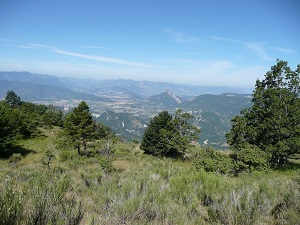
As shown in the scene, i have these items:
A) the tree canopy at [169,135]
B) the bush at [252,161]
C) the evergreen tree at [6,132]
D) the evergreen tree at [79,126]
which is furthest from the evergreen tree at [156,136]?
the evergreen tree at [6,132]

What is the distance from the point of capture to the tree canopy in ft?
84.2

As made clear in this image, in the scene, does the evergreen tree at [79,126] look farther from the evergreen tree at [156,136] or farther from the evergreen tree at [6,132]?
the evergreen tree at [156,136]

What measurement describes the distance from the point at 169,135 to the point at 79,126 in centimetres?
1090

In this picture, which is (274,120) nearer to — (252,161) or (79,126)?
(252,161)

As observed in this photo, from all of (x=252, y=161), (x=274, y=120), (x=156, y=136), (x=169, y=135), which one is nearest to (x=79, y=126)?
(x=156, y=136)

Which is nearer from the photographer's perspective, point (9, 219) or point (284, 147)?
point (9, 219)

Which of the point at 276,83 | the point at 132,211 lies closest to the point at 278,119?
the point at 276,83

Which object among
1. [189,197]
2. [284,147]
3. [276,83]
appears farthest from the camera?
[276,83]

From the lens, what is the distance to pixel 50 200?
421 centimetres

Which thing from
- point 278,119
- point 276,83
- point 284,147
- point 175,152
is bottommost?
point 175,152

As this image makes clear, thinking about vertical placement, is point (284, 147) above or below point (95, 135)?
above

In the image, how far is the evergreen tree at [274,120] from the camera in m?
19.0

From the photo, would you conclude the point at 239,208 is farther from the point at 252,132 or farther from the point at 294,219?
the point at 252,132

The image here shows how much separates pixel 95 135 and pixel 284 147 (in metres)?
20.2
